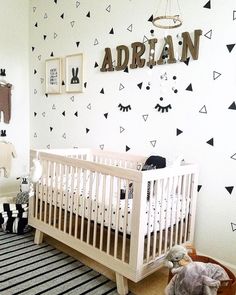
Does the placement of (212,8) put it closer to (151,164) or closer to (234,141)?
(234,141)

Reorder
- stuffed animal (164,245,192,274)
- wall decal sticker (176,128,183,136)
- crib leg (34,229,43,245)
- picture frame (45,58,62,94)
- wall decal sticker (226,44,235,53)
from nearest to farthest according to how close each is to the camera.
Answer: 1. stuffed animal (164,245,192,274)
2. wall decal sticker (226,44,235,53)
3. wall decal sticker (176,128,183,136)
4. crib leg (34,229,43,245)
5. picture frame (45,58,62,94)

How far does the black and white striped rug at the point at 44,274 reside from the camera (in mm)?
1773

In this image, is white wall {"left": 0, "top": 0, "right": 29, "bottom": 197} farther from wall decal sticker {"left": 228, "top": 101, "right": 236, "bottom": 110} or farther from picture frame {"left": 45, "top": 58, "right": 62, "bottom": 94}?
wall decal sticker {"left": 228, "top": 101, "right": 236, "bottom": 110}

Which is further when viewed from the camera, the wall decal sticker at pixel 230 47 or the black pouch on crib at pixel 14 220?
the black pouch on crib at pixel 14 220

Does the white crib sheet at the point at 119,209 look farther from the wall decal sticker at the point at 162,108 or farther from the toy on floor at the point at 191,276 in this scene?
the wall decal sticker at the point at 162,108

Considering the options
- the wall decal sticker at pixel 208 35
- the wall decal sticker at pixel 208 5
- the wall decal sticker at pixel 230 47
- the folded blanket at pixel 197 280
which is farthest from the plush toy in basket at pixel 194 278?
the wall decal sticker at pixel 208 5

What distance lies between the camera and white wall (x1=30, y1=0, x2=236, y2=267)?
2039 millimetres

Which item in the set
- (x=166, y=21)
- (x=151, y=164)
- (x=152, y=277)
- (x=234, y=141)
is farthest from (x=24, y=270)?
(x=166, y=21)

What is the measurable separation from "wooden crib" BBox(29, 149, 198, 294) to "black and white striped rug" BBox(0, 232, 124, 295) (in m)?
0.13

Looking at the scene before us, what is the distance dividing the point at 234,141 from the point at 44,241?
172 centimetres

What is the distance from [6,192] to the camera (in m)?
3.59

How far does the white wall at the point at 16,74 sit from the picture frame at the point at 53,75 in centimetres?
43

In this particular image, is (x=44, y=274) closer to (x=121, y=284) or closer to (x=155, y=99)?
(x=121, y=284)

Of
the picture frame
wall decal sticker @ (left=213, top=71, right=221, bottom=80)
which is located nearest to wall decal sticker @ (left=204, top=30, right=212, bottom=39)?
wall decal sticker @ (left=213, top=71, right=221, bottom=80)
